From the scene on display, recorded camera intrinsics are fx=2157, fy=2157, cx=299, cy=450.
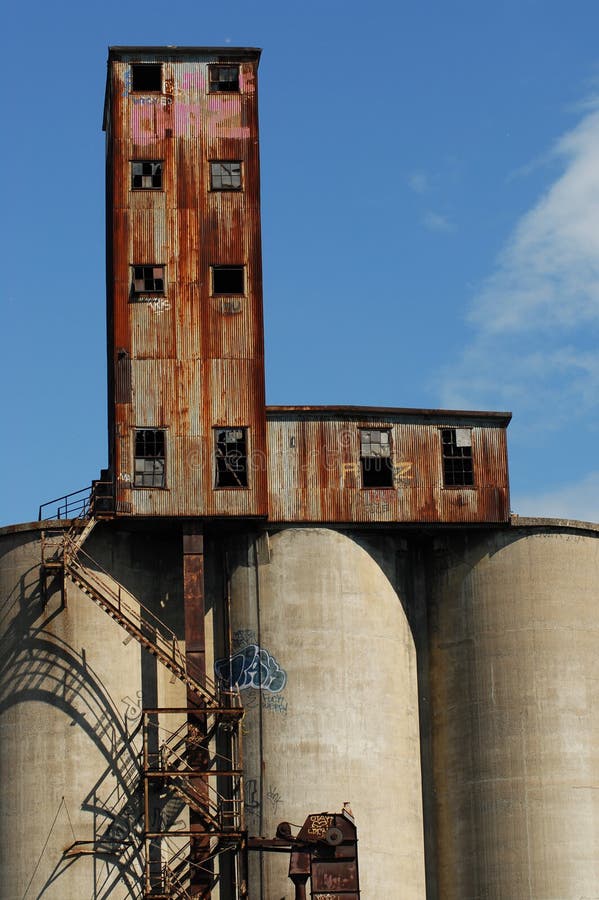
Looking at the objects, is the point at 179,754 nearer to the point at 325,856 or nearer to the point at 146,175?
the point at 325,856

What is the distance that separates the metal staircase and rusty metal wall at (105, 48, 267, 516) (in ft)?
9.34

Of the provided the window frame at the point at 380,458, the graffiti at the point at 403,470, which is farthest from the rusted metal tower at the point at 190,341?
the graffiti at the point at 403,470

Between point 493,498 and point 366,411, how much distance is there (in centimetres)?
560

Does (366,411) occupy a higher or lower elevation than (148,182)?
lower

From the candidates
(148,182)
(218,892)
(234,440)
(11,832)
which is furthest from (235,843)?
(148,182)

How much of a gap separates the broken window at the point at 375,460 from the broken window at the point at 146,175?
1181 cm

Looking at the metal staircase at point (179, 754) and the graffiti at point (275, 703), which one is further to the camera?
the graffiti at point (275, 703)

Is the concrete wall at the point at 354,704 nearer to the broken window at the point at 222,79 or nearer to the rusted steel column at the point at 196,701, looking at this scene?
the rusted steel column at the point at 196,701

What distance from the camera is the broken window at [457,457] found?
3095 inches

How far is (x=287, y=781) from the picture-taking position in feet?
244

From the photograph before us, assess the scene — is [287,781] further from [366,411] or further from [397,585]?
[366,411]

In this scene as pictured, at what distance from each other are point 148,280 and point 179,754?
55.9ft

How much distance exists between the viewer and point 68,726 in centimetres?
7456

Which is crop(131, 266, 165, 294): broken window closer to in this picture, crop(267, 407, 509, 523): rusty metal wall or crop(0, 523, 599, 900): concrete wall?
crop(267, 407, 509, 523): rusty metal wall
